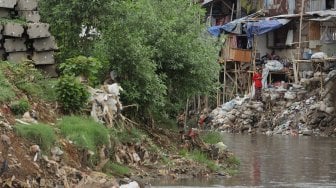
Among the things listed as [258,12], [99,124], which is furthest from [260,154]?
[258,12]

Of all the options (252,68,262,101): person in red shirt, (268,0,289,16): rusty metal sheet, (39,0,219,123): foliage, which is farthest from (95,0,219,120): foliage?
(268,0,289,16): rusty metal sheet

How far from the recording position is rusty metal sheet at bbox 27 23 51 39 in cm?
1666

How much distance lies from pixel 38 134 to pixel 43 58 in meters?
5.05

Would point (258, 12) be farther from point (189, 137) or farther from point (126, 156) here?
point (126, 156)

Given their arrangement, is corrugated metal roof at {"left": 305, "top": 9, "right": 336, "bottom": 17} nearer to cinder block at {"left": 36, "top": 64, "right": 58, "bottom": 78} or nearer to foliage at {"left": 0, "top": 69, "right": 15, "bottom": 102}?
cinder block at {"left": 36, "top": 64, "right": 58, "bottom": 78}

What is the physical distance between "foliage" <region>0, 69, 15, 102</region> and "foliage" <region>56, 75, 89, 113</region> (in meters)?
1.11

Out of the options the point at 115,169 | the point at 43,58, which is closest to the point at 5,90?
the point at 115,169

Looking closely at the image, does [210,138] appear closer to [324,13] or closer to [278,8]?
[324,13]

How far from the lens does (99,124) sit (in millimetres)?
14383

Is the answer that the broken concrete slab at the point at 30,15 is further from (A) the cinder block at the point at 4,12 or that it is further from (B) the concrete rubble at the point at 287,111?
(B) the concrete rubble at the point at 287,111

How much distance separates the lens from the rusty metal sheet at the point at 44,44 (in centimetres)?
1694

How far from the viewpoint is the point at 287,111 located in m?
35.7

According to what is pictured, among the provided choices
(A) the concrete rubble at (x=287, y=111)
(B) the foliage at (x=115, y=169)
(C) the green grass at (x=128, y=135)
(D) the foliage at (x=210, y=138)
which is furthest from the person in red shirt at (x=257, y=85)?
(B) the foliage at (x=115, y=169)

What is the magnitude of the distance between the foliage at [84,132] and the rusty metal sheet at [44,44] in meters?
3.34
